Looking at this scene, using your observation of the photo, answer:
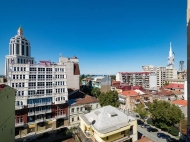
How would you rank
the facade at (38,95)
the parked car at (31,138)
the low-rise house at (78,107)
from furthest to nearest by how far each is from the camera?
the low-rise house at (78,107) → the facade at (38,95) → the parked car at (31,138)

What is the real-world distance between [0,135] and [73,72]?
4764cm

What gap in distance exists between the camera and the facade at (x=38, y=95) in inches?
1273

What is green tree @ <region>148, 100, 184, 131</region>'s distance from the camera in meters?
29.8

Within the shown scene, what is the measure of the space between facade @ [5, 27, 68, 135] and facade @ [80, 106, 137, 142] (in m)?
15.4

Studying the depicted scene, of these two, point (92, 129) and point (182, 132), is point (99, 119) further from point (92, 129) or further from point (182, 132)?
point (182, 132)

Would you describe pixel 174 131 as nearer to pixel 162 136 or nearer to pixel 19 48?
pixel 162 136

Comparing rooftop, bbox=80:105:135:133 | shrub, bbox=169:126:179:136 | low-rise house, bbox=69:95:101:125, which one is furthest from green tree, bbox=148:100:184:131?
low-rise house, bbox=69:95:101:125

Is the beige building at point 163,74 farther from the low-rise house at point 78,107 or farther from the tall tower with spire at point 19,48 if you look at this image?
the tall tower with spire at point 19,48

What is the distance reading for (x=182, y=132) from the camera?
31.2m

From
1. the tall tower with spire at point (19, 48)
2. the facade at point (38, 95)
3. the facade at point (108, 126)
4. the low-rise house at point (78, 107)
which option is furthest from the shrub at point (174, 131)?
the tall tower with spire at point (19, 48)

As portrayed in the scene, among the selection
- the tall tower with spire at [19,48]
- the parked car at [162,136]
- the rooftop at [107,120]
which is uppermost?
the tall tower with spire at [19,48]

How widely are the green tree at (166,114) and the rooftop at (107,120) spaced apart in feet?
40.1

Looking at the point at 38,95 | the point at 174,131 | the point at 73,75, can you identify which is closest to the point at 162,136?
the point at 174,131

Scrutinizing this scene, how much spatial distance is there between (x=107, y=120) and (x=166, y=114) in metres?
17.6
